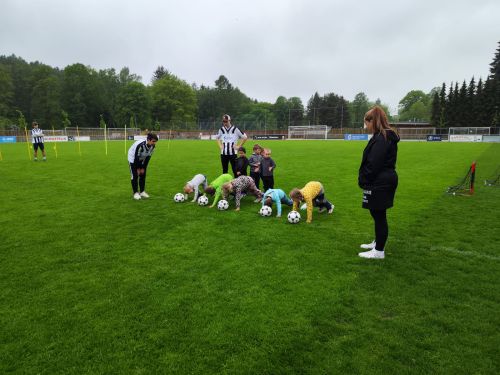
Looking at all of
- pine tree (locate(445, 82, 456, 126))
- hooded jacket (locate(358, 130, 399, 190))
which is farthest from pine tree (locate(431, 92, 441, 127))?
hooded jacket (locate(358, 130, 399, 190))

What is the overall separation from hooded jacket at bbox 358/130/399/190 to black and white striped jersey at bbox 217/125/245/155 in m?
5.34

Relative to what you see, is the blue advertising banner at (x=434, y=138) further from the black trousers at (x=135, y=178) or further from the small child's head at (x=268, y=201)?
the black trousers at (x=135, y=178)

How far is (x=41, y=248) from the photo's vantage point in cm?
568

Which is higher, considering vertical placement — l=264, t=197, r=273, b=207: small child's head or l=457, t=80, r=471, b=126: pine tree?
l=457, t=80, r=471, b=126: pine tree

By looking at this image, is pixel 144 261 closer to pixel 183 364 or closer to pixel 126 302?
pixel 126 302

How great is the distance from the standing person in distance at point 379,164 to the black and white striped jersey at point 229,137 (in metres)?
5.27

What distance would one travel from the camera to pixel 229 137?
9.75m

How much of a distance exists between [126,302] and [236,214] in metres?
4.15

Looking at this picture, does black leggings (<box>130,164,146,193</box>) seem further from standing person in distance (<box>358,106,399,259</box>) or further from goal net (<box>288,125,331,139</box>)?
goal net (<box>288,125,331,139</box>)

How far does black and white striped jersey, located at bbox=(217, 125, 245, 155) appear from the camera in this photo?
9758 millimetres

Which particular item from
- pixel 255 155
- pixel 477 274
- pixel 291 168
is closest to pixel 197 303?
pixel 477 274

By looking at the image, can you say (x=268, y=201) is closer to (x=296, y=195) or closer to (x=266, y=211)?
(x=266, y=211)

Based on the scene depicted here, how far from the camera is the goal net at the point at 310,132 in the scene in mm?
63688

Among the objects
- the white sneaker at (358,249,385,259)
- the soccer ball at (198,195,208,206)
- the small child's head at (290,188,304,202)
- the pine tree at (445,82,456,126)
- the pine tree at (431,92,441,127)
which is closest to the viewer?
the white sneaker at (358,249,385,259)
